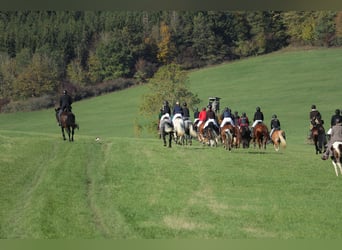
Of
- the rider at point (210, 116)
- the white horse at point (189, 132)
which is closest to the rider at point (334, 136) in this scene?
the rider at point (210, 116)

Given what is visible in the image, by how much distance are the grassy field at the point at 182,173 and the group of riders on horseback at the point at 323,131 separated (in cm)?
13

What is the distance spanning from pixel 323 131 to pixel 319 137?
0.29 metres

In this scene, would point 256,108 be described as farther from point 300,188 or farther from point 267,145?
point 300,188

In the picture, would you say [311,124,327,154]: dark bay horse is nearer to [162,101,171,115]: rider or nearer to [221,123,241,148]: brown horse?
[221,123,241,148]: brown horse

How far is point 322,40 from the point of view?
14.6 m

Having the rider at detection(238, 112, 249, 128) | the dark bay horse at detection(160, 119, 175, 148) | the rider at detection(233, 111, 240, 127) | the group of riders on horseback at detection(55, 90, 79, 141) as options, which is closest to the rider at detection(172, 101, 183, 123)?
the dark bay horse at detection(160, 119, 175, 148)

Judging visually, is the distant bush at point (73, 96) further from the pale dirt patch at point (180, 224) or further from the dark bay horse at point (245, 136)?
the pale dirt patch at point (180, 224)

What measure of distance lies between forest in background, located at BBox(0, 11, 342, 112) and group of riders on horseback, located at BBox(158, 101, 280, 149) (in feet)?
2.82

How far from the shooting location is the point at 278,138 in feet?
48.2

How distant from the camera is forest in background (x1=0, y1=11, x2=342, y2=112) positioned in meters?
13.7

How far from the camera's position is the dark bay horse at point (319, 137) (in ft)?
47.4

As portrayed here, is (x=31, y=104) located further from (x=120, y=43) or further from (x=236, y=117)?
(x=236, y=117)
